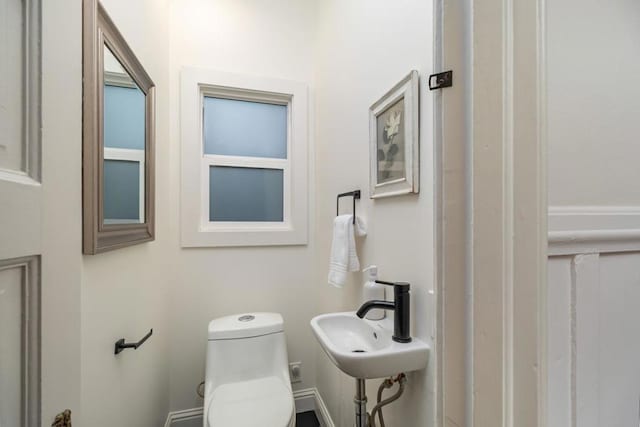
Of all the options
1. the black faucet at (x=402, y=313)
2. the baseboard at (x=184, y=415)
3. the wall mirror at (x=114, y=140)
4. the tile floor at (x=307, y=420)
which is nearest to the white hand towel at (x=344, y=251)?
the black faucet at (x=402, y=313)

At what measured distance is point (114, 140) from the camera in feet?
3.14

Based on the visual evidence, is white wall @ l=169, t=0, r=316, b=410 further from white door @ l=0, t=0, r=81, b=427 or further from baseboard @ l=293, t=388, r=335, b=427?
white door @ l=0, t=0, r=81, b=427

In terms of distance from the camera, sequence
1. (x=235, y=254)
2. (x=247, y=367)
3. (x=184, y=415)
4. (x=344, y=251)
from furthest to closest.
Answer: (x=235, y=254) → (x=184, y=415) → (x=247, y=367) → (x=344, y=251)

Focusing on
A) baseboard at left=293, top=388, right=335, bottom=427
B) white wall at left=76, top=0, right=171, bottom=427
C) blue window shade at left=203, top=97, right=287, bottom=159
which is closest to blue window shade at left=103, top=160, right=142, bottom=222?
white wall at left=76, top=0, right=171, bottom=427

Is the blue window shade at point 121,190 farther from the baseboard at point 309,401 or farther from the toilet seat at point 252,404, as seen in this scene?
the baseboard at point 309,401

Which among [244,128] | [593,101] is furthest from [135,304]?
[593,101]

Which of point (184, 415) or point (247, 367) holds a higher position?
point (247, 367)

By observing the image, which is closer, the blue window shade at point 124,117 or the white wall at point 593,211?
the white wall at point 593,211

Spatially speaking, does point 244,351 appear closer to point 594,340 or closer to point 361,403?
point 361,403

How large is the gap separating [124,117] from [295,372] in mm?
1768

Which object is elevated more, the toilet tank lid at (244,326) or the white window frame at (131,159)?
the white window frame at (131,159)

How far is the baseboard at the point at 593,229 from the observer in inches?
29.5

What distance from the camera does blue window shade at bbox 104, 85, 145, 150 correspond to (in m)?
0.91

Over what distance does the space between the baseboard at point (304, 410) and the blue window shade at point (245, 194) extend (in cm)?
120
